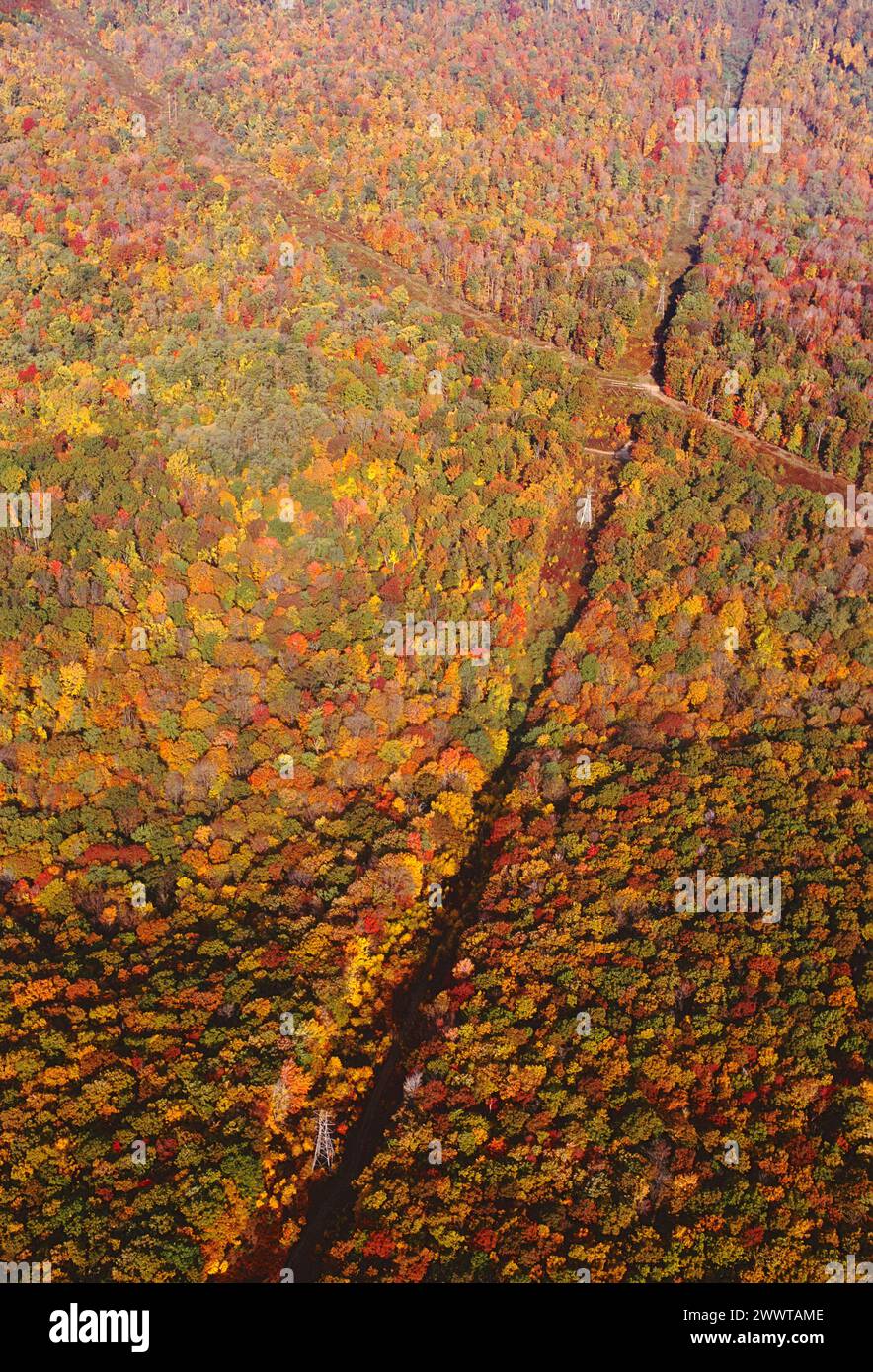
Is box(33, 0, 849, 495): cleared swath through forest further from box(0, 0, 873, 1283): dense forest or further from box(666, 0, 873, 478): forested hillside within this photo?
box(666, 0, 873, 478): forested hillside

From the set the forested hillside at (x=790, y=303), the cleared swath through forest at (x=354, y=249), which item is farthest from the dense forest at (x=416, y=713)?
the cleared swath through forest at (x=354, y=249)

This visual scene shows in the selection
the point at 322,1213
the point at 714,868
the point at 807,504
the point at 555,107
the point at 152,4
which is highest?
the point at 152,4

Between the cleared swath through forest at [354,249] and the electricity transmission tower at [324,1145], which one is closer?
the electricity transmission tower at [324,1145]

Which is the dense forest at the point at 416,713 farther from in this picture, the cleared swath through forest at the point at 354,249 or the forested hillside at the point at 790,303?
the cleared swath through forest at the point at 354,249

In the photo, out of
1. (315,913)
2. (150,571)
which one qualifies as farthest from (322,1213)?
(150,571)

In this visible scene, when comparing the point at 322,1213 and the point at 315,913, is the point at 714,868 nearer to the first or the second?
the point at 315,913

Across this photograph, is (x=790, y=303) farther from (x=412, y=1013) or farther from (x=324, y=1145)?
(x=324, y=1145)

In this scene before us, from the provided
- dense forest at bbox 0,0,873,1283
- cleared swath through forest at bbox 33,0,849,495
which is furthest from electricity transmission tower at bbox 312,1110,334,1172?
cleared swath through forest at bbox 33,0,849,495

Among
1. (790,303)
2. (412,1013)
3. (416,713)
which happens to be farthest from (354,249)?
(412,1013)
